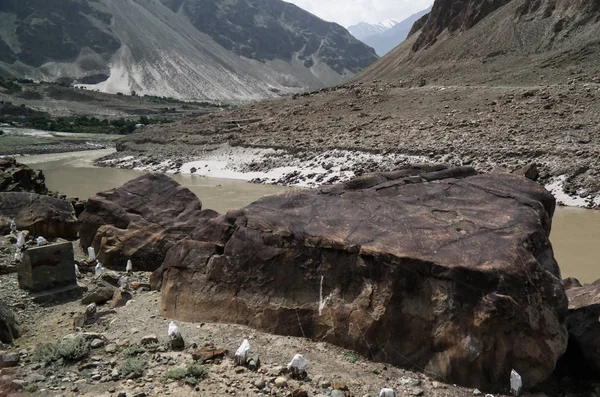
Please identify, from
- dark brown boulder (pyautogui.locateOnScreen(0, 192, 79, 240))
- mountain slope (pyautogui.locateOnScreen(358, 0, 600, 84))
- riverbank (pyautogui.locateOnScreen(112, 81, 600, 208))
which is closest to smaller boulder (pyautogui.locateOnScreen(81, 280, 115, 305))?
dark brown boulder (pyautogui.locateOnScreen(0, 192, 79, 240))

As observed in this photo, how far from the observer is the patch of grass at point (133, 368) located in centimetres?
510

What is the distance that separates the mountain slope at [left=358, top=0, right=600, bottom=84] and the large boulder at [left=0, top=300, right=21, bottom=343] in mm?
29021

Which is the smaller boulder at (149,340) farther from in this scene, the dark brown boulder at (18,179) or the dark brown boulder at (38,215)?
the dark brown boulder at (18,179)

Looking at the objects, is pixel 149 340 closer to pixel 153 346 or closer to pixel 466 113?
pixel 153 346

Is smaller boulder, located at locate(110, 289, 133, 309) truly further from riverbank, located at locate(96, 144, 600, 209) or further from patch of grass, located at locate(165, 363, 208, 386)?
riverbank, located at locate(96, 144, 600, 209)

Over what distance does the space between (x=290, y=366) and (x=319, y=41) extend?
604 feet

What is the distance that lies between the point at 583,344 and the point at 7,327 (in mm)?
6288

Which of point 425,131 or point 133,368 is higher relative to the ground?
point 425,131

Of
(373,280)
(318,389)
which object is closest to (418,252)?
(373,280)

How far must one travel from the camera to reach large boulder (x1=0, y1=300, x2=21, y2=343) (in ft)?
20.6

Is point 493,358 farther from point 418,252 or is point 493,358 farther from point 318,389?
point 318,389

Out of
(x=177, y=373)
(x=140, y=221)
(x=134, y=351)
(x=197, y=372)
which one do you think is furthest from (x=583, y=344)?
(x=140, y=221)

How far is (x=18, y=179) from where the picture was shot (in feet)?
53.3

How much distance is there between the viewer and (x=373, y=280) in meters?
5.51
